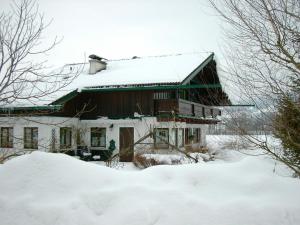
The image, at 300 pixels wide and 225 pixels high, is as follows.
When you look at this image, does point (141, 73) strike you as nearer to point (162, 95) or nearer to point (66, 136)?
point (162, 95)

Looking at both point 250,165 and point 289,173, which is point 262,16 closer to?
point 250,165

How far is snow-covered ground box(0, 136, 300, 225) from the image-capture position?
3533mm

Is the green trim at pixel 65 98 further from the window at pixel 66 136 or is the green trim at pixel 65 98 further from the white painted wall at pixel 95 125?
the window at pixel 66 136

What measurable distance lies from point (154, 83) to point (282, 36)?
13399 millimetres

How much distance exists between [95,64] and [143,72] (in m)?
4.37

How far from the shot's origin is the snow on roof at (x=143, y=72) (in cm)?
1897

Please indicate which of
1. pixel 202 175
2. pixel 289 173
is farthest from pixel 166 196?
pixel 289 173

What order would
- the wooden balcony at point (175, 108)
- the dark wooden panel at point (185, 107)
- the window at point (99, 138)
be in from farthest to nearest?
the window at point (99, 138), the dark wooden panel at point (185, 107), the wooden balcony at point (175, 108)

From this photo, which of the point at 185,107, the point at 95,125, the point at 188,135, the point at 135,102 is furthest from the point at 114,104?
the point at 188,135

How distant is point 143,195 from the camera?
3.89 m

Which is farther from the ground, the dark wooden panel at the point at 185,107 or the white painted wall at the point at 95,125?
the dark wooden panel at the point at 185,107

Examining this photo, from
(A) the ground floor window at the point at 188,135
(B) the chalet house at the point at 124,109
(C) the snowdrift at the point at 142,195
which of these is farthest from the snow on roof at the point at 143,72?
(C) the snowdrift at the point at 142,195

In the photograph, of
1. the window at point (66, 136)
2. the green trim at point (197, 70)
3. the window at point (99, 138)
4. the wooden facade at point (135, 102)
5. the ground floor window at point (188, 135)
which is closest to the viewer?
the green trim at point (197, 70)

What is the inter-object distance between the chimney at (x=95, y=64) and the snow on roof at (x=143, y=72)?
389 millimetres
